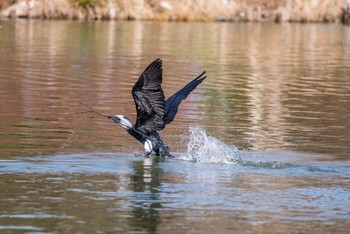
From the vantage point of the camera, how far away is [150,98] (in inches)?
541

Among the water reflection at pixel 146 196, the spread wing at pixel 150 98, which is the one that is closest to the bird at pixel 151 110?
the spread wing at pixel 150 98

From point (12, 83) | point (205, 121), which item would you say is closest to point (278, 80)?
point (12, 83)

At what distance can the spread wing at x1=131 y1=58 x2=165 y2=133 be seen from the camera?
13477 millimetres

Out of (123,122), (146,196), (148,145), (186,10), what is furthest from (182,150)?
(186,10)

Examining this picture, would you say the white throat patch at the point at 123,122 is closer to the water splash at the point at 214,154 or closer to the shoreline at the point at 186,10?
the water splash at the point at 214,154

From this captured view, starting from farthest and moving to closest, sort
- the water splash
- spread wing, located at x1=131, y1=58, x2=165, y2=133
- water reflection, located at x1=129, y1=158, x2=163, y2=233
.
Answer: the water splash
spread wing, located at x1=131, y1=58, x2=165, y2=133
water reflection, located at x1=129, y1=158, x2=163, y2=233

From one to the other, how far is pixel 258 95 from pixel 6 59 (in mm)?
9109

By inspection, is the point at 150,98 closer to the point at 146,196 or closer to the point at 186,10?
the point at 146,196

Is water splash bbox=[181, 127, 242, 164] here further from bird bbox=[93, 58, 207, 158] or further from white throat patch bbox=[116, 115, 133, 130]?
white throat patch bbox=[116, 115, 133, 130]

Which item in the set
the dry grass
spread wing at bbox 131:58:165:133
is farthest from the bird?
the dry grass

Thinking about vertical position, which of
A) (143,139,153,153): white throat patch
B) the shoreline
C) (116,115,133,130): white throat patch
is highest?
(116,115,133,130): white throat patch

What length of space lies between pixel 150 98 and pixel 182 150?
1890 mm

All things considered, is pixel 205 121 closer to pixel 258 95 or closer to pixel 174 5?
pixel 258 95

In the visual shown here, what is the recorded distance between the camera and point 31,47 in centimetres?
3500
